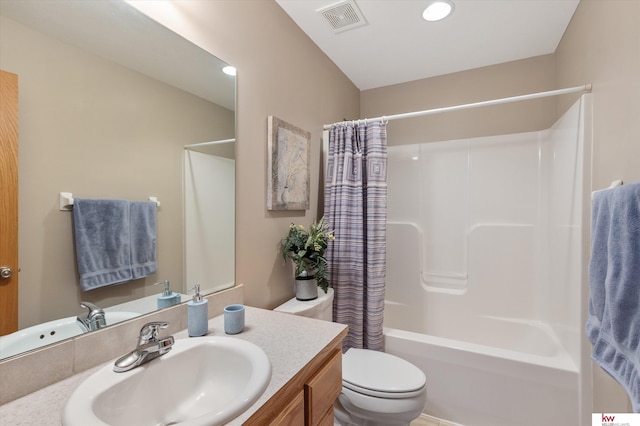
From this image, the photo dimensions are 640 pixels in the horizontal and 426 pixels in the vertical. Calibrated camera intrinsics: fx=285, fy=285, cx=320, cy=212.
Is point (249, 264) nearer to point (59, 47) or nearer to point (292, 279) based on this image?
point (292, 279)

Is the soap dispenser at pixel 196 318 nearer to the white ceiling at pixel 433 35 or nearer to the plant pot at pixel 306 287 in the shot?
the plant pot at pixel 306 287

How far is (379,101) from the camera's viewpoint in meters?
2.74

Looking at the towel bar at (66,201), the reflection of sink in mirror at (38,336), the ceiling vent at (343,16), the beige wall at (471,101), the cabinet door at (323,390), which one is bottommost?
the cabinet door at (323,390)

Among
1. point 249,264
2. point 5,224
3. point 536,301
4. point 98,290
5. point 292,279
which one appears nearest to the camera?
point 5,224

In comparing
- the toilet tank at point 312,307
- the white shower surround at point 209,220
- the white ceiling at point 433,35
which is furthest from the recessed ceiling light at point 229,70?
the toilet tank at point 312,307

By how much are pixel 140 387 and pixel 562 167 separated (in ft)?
8.08

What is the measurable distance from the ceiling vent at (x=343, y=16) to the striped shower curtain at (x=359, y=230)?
1.95 ft

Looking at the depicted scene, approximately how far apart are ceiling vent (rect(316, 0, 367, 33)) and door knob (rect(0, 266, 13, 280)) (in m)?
1.80

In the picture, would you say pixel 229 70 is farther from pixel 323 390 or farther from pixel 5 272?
pixel 323 390

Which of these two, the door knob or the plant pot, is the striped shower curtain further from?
the door knob

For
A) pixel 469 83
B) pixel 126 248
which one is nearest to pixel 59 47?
pixel 126 248

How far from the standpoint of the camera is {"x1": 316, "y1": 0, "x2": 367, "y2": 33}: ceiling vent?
1638mm

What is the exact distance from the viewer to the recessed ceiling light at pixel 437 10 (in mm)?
1632

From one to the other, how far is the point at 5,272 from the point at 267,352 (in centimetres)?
68
